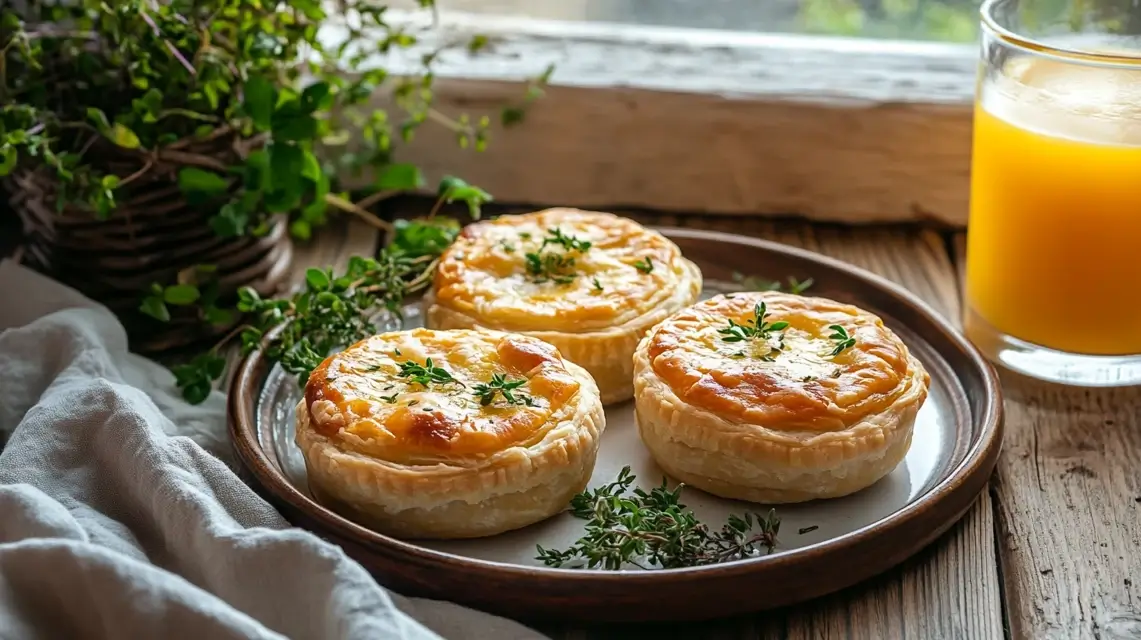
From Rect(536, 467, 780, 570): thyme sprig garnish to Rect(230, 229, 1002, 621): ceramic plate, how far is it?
6cm

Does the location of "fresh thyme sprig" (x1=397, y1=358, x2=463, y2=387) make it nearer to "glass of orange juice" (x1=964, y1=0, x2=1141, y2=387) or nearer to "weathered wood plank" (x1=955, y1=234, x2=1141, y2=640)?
"weathered wood plank" (x1=955, y1=234, x2=1141, y2=640)

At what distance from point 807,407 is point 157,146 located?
149cm

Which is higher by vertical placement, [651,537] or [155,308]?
[155,308]

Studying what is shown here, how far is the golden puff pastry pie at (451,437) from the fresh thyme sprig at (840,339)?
473 millimetres

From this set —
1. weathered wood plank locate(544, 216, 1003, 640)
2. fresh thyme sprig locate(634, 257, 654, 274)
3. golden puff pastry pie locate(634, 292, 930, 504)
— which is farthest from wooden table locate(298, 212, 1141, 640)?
fresh thyme sprig locate(634, 257, 654, 274)

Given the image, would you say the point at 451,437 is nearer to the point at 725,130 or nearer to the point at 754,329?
the point at 754,329

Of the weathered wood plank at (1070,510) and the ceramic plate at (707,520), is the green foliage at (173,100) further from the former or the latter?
the weathered wood plank at (1070,510)

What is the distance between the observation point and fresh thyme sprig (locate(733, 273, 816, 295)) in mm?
2924

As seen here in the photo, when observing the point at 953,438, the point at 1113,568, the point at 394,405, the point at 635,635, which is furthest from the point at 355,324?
the point at 1113,568

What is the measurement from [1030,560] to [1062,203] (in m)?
0.79

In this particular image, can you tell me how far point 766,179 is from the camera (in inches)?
142

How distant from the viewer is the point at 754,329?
2.45 m

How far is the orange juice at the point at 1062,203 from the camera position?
2498 mm

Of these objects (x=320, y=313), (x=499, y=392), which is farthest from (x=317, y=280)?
(x=499, y=392)
